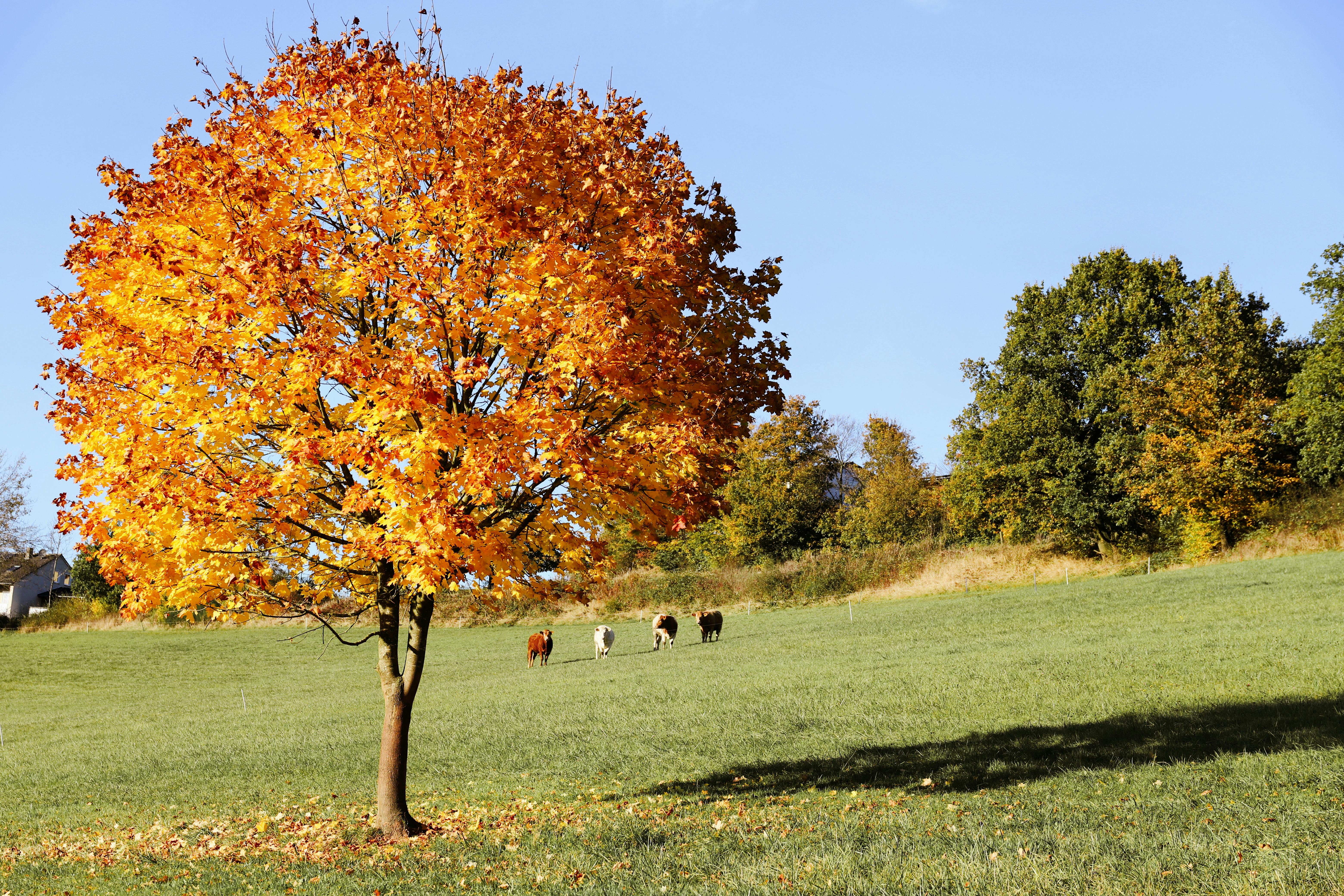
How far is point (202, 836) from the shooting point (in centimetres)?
1188

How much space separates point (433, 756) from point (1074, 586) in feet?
110

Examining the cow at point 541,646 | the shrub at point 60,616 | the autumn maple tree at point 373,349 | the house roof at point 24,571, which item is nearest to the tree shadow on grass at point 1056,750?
the autumn maple tree at point 373,349

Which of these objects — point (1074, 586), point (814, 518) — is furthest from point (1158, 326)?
point (814, 518)

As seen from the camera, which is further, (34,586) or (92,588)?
(34,586)

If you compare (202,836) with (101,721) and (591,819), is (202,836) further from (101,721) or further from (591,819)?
(101,721)

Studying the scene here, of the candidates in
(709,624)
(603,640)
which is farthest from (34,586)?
(709,624)

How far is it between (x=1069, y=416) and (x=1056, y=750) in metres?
40.4

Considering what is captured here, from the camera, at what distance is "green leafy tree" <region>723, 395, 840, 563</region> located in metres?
63.1

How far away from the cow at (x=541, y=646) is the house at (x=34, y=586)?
197 ft

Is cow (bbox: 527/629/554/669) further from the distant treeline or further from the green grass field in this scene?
the distant treeline

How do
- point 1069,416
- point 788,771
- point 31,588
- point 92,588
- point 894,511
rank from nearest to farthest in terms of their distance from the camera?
point 788,771
point 1069,416
point 894,511
point 92,588
point 31,588

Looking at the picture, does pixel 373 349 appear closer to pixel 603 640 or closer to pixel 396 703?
pixel 396 703

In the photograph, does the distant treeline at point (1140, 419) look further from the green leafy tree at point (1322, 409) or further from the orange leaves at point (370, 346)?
the orange leaves at point (370, 346)

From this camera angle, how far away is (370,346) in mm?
8664
